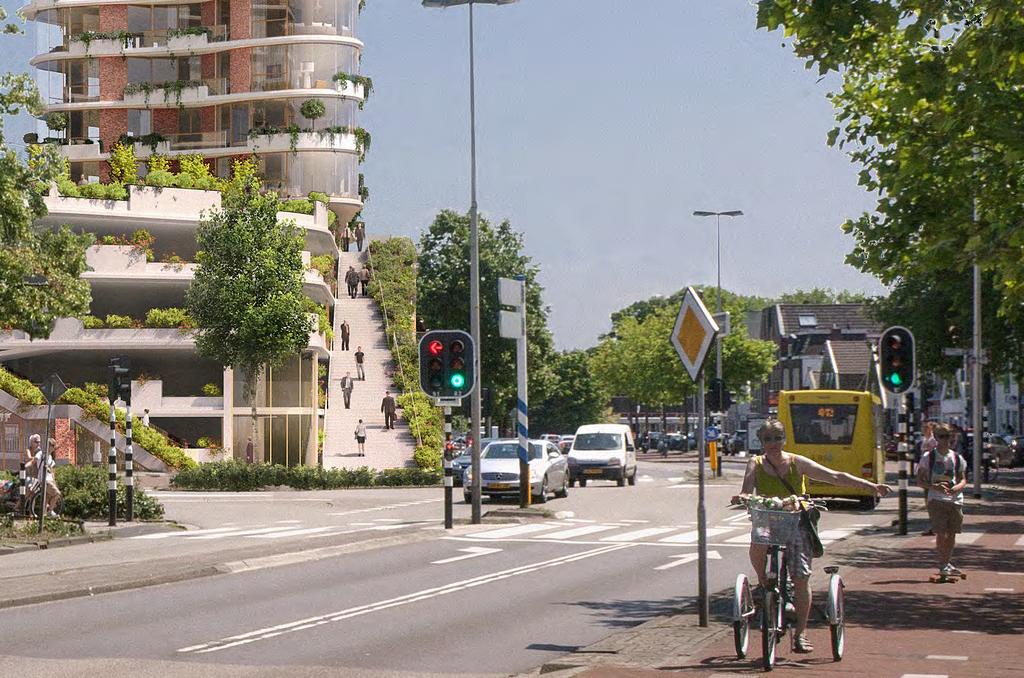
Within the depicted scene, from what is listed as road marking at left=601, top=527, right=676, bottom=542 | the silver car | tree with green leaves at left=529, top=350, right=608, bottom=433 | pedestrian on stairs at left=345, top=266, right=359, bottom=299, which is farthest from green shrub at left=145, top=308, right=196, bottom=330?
tree with green leaves at left=529, top=350, right=608, bottom=433

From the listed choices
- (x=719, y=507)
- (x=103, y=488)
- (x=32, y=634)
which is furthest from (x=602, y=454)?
(x=32, y=634)

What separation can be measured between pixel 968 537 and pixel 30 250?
1662cm

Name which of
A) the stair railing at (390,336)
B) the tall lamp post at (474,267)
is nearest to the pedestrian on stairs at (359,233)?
the stair railing at (390,336)

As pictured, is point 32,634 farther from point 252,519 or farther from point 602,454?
point 602,454

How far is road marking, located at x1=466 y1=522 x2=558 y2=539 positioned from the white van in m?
18.9

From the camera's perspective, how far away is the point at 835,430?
37.1 metres

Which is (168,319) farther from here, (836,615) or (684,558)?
(836,615)

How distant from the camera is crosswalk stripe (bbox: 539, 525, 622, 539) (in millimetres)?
26500

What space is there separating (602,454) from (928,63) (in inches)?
1355

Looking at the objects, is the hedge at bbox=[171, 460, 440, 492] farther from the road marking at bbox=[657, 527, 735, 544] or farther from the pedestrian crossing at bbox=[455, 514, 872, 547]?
the road marking at bbox=[657, 527, 735, 544]

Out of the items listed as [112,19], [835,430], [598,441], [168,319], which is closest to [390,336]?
[168,319]

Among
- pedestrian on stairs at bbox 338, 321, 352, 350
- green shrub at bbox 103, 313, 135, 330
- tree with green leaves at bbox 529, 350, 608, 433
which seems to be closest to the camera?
green shrub at bbox 103, 313, 135, 330

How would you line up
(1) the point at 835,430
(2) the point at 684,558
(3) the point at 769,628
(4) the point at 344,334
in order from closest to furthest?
1. (3) the point at 769,628
2. (2) the point at 684,558
3. (1) the point at 835,430
4. (4) the point at 344,334

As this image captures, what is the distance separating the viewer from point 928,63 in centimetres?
1535
